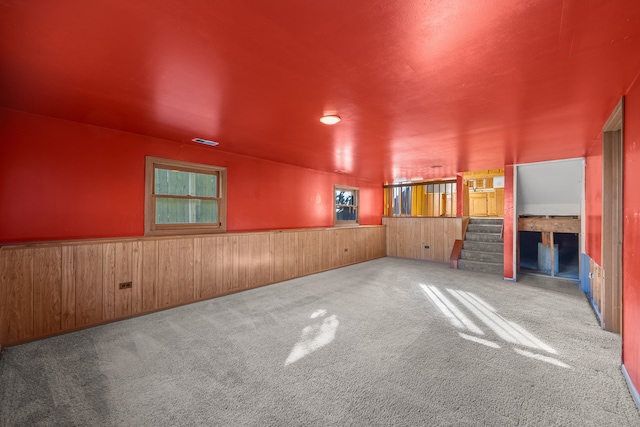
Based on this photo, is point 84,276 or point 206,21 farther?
point 84,276

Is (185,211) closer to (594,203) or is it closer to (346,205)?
(346,205)

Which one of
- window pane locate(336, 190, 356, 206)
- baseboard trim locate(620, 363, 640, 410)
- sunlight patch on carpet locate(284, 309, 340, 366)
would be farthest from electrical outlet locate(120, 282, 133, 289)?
window pane locate(336, 190, 356, 206)

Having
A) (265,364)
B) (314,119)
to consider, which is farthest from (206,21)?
(265,364)

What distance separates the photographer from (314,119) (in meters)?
2.88

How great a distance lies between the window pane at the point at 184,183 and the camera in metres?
3.88

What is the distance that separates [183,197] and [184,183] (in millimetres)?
238

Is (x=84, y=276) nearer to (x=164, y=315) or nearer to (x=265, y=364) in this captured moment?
(x=164, y=315)

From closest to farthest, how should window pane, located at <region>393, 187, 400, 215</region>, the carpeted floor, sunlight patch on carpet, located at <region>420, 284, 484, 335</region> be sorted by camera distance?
1. the carpeted floor
2. sunlight patch on carpet, located at <region>420, 284, 484, 335</region>
3. window pane, located at <region>393, 187, 400, 215</region>

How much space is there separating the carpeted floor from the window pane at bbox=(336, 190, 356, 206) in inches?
146

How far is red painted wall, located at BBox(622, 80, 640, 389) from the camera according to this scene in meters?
1.90

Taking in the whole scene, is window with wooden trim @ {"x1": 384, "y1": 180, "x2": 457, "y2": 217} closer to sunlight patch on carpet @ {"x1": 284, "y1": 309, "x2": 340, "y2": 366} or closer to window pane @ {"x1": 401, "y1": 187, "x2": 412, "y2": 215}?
window pane @ {"x1": 401, "y1": 187, "x2": 412, "y2": 215}

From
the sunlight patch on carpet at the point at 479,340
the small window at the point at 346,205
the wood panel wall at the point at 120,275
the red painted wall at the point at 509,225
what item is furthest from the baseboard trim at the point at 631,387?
the small window at the point at 346,205

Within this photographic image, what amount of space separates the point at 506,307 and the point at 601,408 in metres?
2.10

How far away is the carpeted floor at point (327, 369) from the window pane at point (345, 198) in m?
3.71
